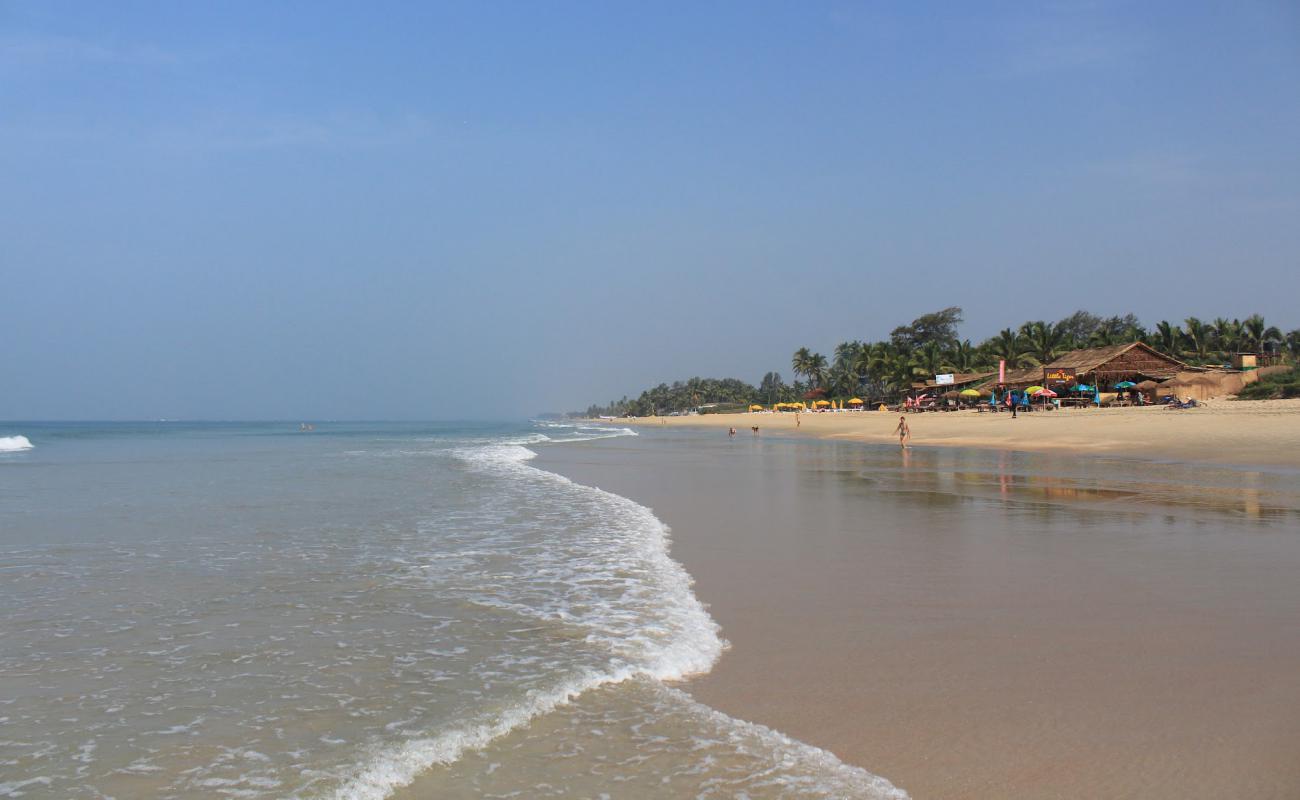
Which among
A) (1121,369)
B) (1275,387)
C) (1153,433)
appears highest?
(1121,369)

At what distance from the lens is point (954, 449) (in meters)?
31.4

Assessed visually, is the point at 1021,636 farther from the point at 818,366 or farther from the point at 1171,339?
the point at 818,366

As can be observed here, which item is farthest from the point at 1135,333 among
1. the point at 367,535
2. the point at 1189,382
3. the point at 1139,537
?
the point at 367,535

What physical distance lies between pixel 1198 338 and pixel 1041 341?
11954 millimetres

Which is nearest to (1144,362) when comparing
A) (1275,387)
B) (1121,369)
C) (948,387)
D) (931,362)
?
(1121,369)

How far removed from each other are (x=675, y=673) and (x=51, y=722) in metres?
3.34

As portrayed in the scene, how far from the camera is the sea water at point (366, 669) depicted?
3496mm

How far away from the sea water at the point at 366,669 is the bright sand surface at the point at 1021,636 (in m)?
0.48

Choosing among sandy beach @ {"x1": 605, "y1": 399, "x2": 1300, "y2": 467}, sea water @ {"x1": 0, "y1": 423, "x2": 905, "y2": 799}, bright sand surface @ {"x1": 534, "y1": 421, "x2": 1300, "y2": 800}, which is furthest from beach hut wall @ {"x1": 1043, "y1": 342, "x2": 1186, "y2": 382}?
sea water @ {"x1": 0, "y1": 423, "x2": 905, "y2": 799}

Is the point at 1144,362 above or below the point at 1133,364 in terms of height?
above

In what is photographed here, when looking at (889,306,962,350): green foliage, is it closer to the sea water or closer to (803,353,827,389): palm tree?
(803,353,827,389): palm tree

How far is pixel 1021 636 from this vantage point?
5.37 metres

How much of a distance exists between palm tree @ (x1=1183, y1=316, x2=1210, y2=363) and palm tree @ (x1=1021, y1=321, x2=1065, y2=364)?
1045 centimetres

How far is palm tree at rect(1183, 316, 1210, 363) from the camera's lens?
65750mm
